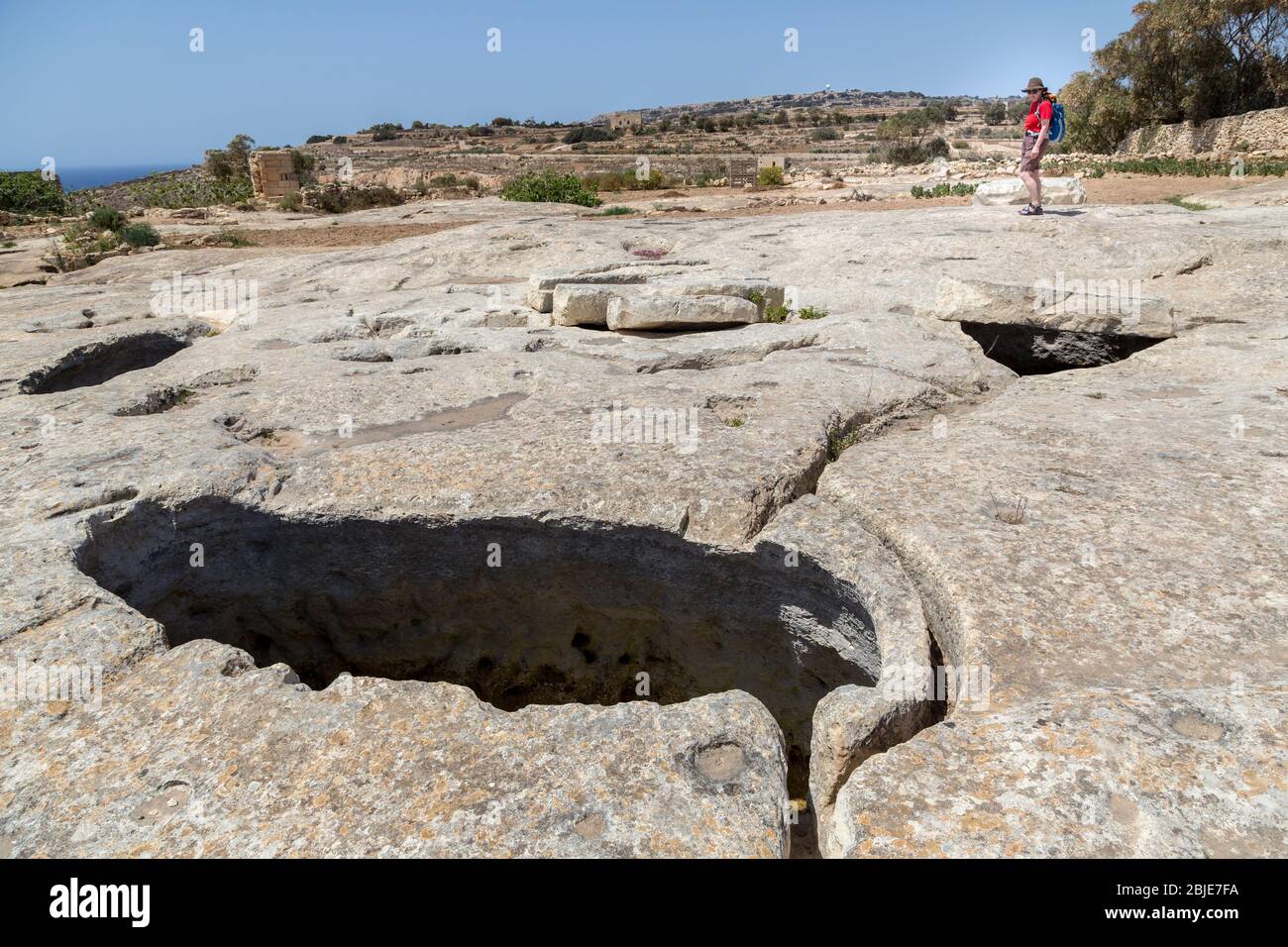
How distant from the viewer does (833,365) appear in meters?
5.28

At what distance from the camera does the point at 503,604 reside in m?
4.03

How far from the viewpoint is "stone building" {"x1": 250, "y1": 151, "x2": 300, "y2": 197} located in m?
24.1

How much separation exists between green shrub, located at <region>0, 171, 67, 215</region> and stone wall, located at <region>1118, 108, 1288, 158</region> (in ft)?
108

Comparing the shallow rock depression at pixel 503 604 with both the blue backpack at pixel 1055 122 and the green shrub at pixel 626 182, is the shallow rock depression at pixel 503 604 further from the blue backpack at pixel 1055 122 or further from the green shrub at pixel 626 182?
the green shrub at pixel 626 182

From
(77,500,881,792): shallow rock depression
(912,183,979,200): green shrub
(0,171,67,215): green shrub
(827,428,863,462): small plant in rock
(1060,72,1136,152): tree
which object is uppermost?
(1060,72,1136,152): tree

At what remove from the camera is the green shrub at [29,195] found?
22.0 meters

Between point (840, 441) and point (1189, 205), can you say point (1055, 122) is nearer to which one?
point (1189, 205)

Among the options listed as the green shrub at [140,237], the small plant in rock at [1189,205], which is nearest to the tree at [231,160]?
the green shrub at [140,237]

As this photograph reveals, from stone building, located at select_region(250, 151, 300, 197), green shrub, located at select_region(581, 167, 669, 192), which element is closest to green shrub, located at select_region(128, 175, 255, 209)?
stone building, located at select_region(250, 151, 300, 197)

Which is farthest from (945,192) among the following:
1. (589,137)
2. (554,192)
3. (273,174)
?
(589,137)

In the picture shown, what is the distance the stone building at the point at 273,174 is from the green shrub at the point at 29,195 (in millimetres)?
5174

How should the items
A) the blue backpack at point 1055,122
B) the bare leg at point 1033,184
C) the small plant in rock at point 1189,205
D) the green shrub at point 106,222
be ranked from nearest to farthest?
the blue backpack at point 1055,122, the bare leg at point 1033,184, the small plant in rock at point 1189,205, the green shrub at point 106,222

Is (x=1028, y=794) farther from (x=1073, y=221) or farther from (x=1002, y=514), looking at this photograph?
(x=1073, y=221)

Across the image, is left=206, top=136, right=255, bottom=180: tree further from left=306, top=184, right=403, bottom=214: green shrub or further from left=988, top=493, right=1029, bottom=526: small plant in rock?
left=988, top=493, right=1029, bottom=526: small plant in rock
